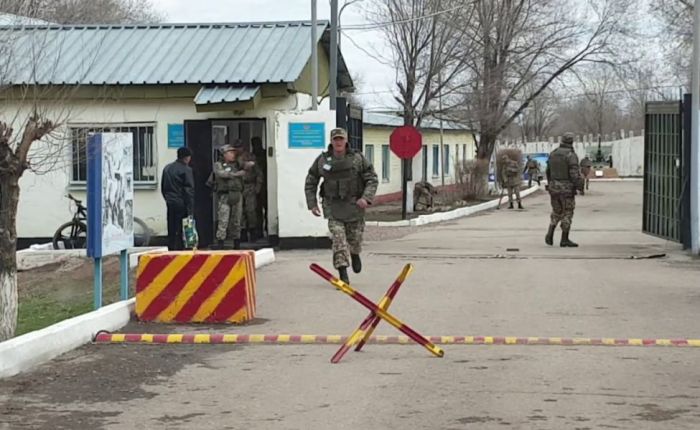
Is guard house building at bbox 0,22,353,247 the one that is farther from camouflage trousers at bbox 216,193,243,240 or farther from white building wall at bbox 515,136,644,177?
white building wall at bbox 515,136,644,177

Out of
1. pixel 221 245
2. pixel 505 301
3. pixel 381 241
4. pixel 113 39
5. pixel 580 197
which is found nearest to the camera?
pixel 505 301

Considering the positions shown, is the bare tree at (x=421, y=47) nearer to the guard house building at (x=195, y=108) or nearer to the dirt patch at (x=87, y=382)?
the guard house building at (x=195, y=108)

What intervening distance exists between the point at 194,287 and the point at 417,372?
2911 millimetres

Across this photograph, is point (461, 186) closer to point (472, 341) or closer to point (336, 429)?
point (472, 341)

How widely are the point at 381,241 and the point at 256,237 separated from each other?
3.41 meters

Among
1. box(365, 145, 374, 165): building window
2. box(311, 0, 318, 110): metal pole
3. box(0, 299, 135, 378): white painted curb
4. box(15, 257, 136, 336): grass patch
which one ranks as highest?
box(311, 0, 318, 110): metal pole

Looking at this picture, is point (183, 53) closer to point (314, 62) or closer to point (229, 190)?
point (314, 62)

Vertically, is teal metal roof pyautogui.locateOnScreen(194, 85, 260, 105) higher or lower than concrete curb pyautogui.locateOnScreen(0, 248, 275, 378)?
higher

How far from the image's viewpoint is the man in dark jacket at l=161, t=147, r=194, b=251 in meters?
16.0

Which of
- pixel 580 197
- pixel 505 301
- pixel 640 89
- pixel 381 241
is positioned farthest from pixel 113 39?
pixel 640 89

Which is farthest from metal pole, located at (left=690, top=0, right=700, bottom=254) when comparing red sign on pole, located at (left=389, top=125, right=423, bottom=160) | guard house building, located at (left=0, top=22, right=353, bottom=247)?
red sign on pole, located at (left=389, top=125, right=423, bottom=160)

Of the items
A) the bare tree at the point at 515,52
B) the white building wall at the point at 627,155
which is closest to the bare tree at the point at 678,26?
the bare tree at the point at 515,52

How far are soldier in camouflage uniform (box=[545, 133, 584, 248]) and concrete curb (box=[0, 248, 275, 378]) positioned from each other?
953cm

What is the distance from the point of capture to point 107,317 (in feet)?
31.6
